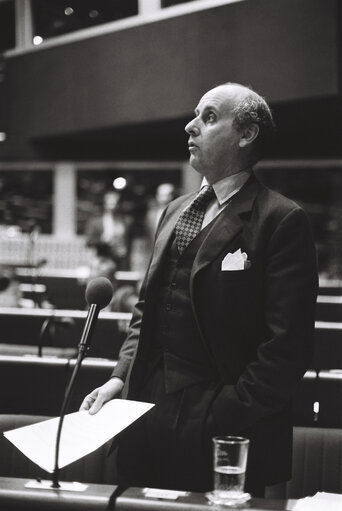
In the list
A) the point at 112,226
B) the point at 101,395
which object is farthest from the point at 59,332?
the point at 112,226

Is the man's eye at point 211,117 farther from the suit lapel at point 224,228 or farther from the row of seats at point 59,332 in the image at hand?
the row of seats at point 59,332

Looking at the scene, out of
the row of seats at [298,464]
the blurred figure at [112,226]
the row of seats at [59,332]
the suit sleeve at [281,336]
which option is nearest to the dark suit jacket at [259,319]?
the suit sleeve at [281,336]

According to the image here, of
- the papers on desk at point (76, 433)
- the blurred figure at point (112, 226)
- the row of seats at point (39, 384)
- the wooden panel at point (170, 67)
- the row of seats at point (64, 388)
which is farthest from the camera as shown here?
the blurred figure at point (112, 226)

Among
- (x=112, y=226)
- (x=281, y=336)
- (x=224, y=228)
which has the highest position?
(x=112, y=226)

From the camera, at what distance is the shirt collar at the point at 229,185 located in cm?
164

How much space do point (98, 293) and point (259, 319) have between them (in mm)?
338

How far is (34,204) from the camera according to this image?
37.3ft

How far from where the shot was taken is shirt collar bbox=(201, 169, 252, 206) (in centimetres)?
164

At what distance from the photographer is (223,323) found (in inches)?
58.9

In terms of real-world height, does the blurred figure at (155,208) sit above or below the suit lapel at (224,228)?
above

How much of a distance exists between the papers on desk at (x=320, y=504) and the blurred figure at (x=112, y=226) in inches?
318

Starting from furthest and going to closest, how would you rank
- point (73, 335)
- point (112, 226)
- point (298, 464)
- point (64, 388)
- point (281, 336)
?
point (112, 226) → point (73, 335) → point (64, 388) → point (298, 464) → point (281, 336)

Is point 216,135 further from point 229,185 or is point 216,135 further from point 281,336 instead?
point 281,336

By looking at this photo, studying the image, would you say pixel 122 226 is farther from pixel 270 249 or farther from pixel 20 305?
pixel 270 249
